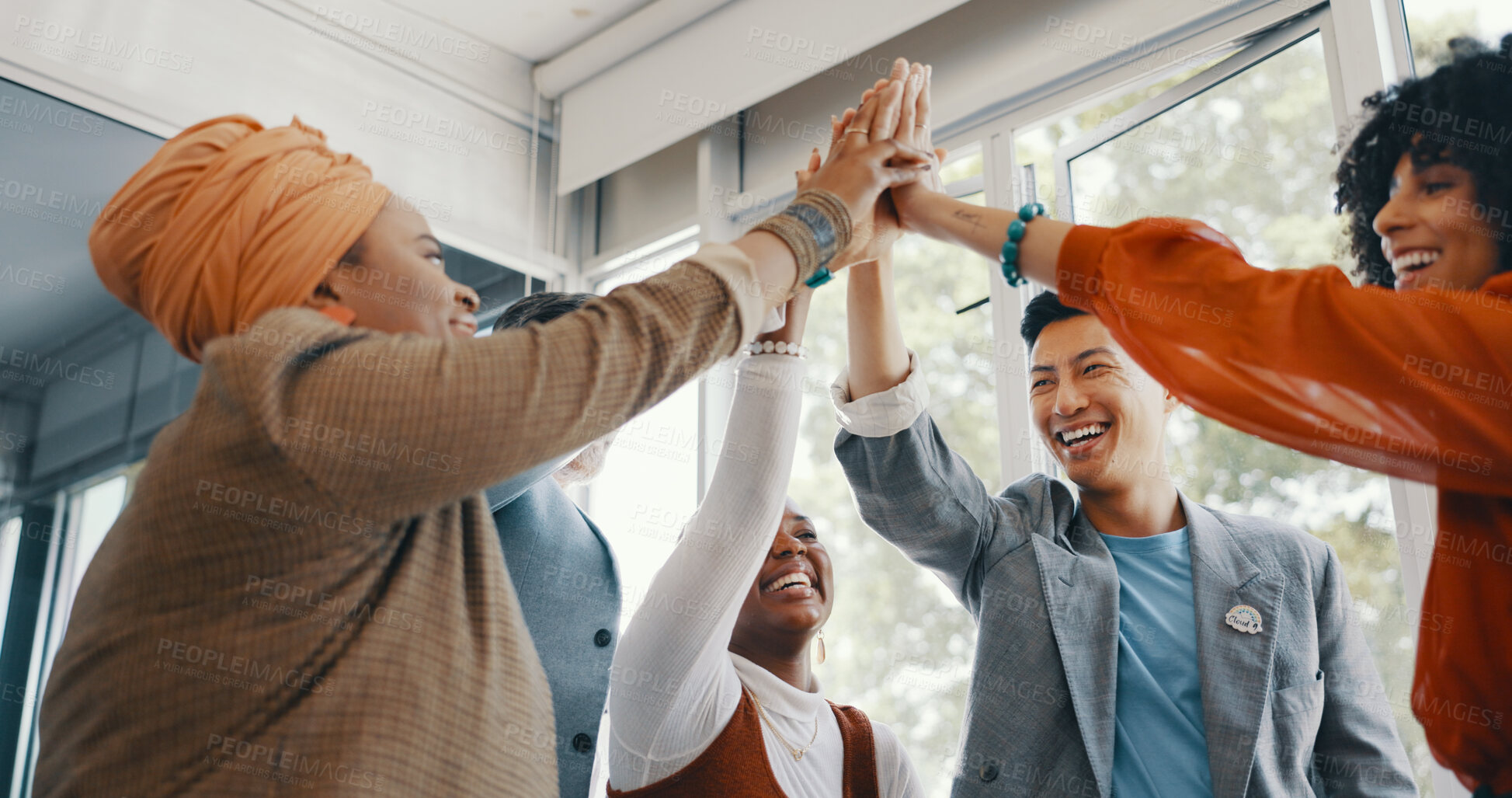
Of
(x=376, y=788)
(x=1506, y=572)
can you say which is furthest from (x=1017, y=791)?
(x=376, y=788)

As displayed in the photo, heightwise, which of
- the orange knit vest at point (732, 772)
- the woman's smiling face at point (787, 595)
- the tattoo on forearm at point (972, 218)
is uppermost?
the tattoo on forearm at point (972, 218)

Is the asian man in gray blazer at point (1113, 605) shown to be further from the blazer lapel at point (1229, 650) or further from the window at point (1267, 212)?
the window at point (1267, 212)

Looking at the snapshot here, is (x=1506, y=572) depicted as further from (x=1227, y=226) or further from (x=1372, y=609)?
(x=1227, y=226)

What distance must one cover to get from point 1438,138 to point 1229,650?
30.3 inches

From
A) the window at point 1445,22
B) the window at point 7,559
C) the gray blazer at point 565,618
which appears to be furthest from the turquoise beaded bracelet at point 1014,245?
the window at point 7,559

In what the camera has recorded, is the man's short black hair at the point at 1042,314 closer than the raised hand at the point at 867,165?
No

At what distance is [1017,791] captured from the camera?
1.61 meters

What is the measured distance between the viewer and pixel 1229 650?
1639 mm

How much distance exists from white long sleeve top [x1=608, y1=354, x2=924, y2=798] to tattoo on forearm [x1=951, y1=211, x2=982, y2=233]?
0.30 meters

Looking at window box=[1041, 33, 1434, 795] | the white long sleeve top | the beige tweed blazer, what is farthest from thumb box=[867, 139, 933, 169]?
window box=[1041, 33, 1434, 795]

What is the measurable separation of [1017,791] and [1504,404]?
87 centimetres

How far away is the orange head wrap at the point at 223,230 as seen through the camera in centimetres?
110

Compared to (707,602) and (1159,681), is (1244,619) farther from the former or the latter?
(707,602)

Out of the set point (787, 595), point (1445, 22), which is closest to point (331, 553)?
point (787, 595)
